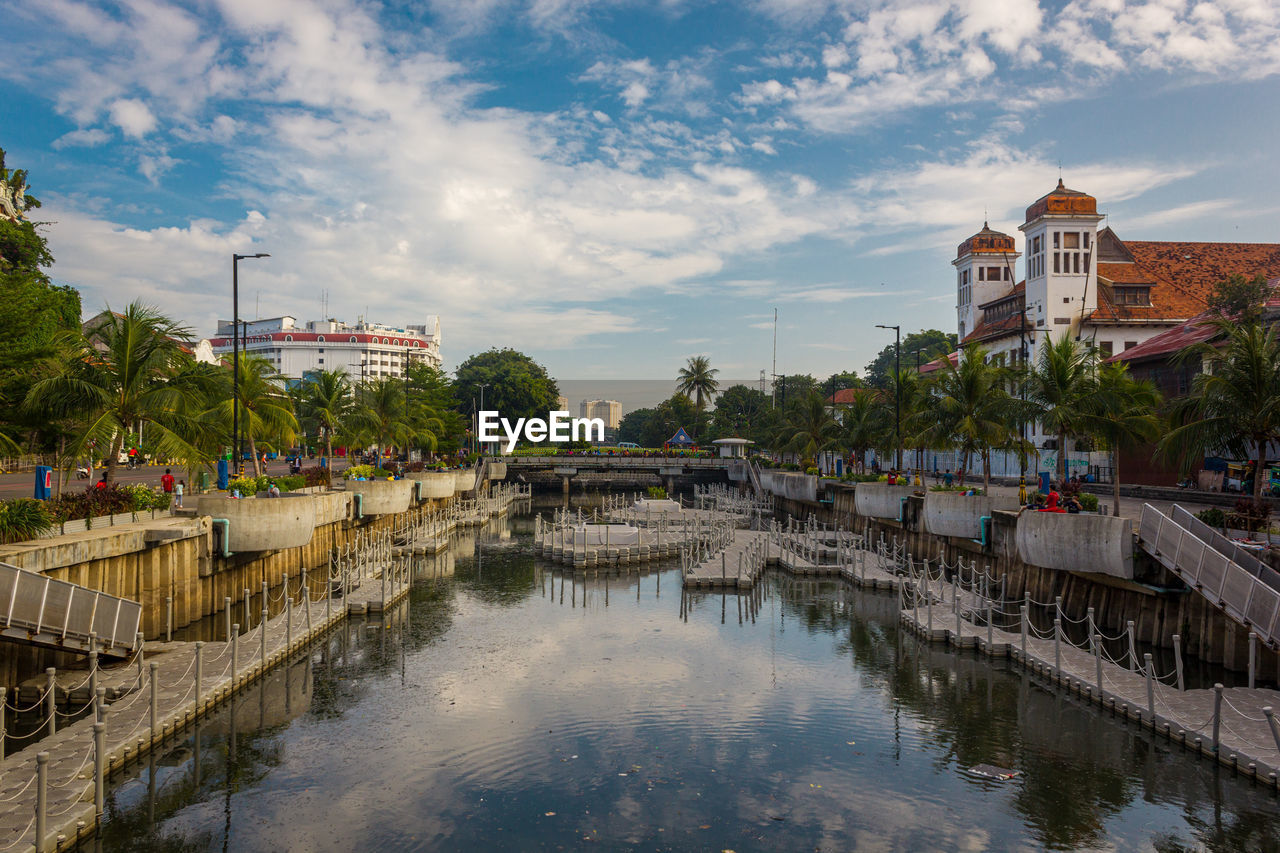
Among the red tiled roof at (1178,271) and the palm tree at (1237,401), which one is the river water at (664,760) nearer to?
the palm tree at (1237,401)

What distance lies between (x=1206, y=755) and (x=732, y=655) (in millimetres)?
13950

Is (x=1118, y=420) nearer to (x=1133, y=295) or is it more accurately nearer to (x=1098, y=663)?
(x=1098, y=663)

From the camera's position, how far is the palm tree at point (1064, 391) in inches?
1332

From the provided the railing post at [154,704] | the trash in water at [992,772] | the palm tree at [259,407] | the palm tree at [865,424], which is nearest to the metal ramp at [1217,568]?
the trash in water at [992,772]

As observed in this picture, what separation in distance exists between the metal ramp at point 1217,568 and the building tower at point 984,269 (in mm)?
82729

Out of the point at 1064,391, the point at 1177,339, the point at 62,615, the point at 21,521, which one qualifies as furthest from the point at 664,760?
the point at 1177,339

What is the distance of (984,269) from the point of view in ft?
347

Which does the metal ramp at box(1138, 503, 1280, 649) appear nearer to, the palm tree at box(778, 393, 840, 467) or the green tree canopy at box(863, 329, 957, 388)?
the palm tree at box(778, 393, 840, 467)

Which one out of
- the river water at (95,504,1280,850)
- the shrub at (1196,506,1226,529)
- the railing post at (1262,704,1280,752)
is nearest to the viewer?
the river water at (95,504,1280,850)

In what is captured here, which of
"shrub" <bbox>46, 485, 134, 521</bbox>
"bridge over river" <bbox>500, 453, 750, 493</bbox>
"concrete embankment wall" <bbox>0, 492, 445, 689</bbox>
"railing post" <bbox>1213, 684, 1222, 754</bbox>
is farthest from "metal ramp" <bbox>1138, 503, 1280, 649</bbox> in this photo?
"bridge over river" <bbox>500, 453, 750, 493</bbox>

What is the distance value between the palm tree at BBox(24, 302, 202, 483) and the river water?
9.45 meters

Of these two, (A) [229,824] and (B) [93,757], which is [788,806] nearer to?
(A) [229,824]

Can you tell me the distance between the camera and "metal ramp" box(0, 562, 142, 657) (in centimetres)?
1731

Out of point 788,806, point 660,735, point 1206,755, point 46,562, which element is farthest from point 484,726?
point 1206,755
